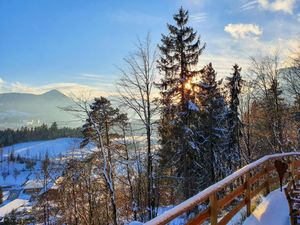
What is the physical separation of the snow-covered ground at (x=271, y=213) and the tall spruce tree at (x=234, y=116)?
767 inches

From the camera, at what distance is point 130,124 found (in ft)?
66.5

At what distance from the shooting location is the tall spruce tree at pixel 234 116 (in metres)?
27.3

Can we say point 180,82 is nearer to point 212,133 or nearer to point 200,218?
point 212,133

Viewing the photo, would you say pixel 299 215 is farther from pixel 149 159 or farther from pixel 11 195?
pixel 11 195

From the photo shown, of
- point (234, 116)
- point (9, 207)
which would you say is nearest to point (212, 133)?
point (234, 116)

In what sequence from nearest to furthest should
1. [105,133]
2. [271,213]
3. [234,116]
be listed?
1. [271,213]
2. [105,133]
3. [234,116]

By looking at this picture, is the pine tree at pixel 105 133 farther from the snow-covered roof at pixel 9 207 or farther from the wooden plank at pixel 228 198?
the snow-covered roof at pixel 9 207

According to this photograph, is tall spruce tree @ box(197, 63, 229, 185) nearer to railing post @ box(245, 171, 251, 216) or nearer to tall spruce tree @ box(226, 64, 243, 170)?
tall spruce tree @ box(226, 64, 243, 170)

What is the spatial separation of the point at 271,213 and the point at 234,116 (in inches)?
826

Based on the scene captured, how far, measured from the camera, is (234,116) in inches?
1077

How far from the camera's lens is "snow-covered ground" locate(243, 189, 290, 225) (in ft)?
21.0

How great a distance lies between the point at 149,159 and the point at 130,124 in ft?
12.2

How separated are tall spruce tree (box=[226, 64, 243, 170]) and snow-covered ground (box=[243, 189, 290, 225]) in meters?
19.5

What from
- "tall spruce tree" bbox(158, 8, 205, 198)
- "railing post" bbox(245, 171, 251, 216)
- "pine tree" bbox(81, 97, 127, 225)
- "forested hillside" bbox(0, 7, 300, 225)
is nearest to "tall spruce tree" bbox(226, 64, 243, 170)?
"forested hillside" bbox(0, 7, 300, 225)
